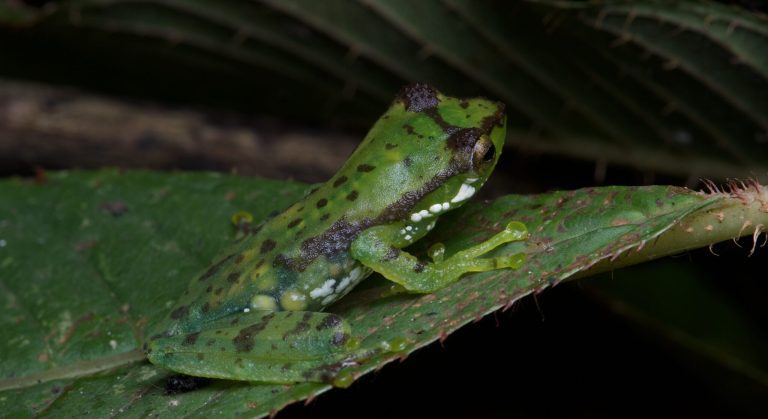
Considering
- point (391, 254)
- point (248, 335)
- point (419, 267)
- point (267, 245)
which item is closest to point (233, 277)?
point (267, 245)

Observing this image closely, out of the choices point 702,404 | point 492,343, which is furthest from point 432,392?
point 702,404

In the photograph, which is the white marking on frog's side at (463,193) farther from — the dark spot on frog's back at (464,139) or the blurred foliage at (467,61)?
the blurred foliage at (467,61)

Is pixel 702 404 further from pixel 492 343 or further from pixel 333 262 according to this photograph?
pixel 333 262

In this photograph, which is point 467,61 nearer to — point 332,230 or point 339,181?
point 339,181

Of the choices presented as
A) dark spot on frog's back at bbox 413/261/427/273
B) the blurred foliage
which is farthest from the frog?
the blurred foliage

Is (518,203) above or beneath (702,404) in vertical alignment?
above

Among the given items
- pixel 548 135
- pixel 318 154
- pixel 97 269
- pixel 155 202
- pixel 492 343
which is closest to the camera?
pixel 97 269
